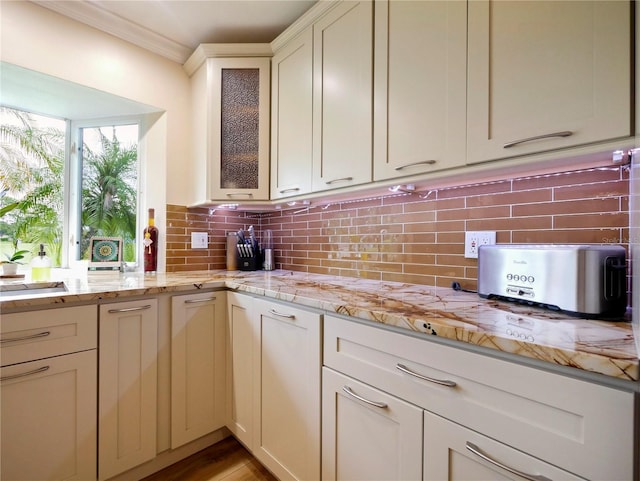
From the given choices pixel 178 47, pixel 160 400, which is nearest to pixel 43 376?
pixel 160 400

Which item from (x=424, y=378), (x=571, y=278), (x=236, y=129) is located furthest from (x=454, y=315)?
(x=236, y=129)

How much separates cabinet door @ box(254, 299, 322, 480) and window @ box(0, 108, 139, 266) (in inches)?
57.3

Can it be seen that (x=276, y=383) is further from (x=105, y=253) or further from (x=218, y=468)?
(x=105, y=253)

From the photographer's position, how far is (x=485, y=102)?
102cm

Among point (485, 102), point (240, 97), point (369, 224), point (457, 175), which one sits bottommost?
point (369, 224)

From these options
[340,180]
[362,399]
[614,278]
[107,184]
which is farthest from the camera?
[107,184]

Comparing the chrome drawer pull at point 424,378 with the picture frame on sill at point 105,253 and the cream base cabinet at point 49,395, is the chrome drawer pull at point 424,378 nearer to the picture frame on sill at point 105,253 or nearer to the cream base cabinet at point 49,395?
the cream base cabinet at point 49,395

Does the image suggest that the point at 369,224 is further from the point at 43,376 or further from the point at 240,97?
the point at 43,376

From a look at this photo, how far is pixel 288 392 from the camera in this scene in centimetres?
126

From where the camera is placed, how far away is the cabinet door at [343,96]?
1.38 meters

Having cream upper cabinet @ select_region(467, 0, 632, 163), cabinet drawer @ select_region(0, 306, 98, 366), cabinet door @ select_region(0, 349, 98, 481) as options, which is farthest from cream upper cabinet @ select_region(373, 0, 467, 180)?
cabinet door @ select_region(0, 349, 98, 481)

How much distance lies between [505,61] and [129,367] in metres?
1.90

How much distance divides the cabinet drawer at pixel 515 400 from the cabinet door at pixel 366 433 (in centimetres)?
6

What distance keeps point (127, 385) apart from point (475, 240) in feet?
5.50
